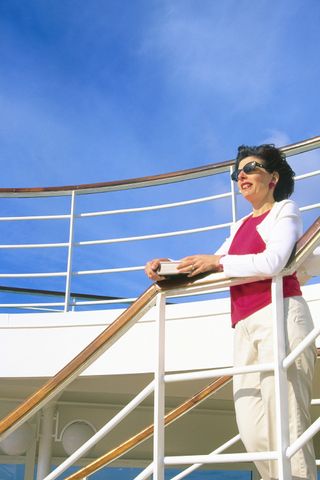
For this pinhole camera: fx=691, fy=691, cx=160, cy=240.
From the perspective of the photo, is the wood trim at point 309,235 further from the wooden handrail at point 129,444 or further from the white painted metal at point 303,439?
the wooden handrail at point 129,444

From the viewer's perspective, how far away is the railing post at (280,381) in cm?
158

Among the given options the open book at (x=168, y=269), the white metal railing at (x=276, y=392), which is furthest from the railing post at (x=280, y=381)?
the open book at (x=168, y=269)

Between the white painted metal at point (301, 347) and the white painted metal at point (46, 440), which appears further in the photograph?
the white painted metal at point (46, 440)

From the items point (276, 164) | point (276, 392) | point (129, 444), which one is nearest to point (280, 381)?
point (276, 392)

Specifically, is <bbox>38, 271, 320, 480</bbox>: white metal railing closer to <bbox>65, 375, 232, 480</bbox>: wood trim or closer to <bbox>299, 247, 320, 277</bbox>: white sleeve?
<bbox>299, 247, 320, 277</bbox>: white sleeve

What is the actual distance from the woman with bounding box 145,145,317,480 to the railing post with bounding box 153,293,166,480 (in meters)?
0.12

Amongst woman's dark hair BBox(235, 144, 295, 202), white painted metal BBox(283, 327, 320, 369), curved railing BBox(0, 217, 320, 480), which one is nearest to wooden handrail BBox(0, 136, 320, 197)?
woman's dark hair BBox(235, 144, 295, 202)

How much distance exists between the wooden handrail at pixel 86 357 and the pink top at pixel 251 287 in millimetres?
232

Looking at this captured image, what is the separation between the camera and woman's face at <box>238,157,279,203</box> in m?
2.00

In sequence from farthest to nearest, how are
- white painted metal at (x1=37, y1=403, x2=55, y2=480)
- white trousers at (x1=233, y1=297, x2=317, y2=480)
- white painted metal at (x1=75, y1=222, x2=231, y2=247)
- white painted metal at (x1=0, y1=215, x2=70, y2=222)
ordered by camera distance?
white painted metal at (x1=37, y1=403, x2=55, y2=480) < white painted metal at (x1=0, y1=215, x2=70, y2=222) < white painted metal at (x1=75, y1=222, x2=231, y2=247) < white trousers at (x1=233, y1=297, x2=317, y2=480)

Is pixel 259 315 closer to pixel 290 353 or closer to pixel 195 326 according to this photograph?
pixel 290 353

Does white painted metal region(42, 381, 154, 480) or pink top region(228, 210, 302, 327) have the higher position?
pink top region(228, 210, 302, 327)

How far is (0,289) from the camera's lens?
533 cm

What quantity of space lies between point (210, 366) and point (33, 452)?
9.08ft
